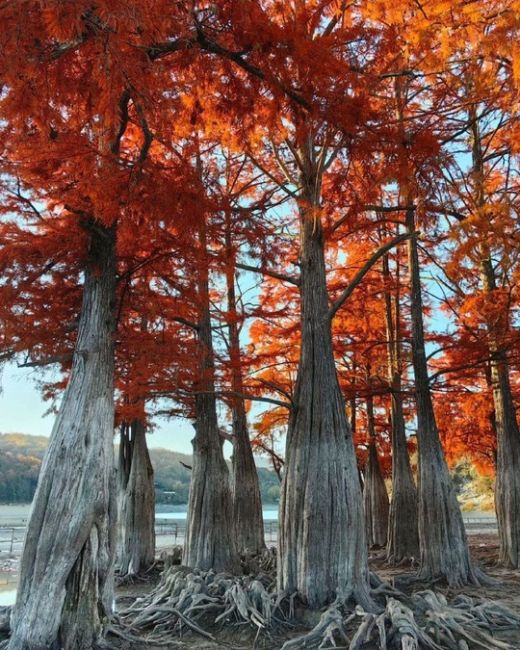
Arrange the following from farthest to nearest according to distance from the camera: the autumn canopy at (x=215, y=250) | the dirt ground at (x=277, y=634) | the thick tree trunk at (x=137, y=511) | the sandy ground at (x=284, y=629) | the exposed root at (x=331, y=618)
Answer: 1. the thick tree trunk at (x=137, y=511)
2. the sandy ground at (x=284, y=629)
3. the dirt ground at (x=277, y=634)
4. the exposed root at (x=331, y=618)
5. the autumn canopy at (x=215, y=250)

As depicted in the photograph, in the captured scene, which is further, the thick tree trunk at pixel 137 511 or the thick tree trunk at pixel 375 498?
the thick tree trunk at pixel 375 498

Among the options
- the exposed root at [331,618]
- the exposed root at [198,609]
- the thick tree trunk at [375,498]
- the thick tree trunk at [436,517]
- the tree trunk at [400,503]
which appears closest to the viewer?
the exposed root at [331,618]

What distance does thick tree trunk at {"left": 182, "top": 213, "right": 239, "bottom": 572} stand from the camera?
42.2ft

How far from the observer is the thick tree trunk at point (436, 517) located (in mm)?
11250

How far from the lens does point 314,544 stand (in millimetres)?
8227

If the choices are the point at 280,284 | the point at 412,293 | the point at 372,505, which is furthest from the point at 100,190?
the point at 372,505

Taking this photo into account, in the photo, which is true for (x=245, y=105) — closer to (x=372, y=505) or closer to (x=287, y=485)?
(x=287, y=485)

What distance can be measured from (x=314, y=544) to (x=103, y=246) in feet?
17.6

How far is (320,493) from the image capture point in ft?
27.6

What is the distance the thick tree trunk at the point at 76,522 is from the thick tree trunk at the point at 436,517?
291 inches

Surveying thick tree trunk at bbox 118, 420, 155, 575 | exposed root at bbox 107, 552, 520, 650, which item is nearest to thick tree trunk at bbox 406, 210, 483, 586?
exposed root at bbox 107, 552, 520, 650

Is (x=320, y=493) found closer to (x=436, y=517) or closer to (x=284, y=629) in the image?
(x=284, y=629)

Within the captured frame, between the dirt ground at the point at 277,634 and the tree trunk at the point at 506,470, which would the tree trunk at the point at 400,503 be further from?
the dirt ground at the point at 277,634

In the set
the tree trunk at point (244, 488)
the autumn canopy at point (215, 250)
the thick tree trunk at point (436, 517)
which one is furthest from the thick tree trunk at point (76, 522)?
the tree trunk at point (244, 488)
